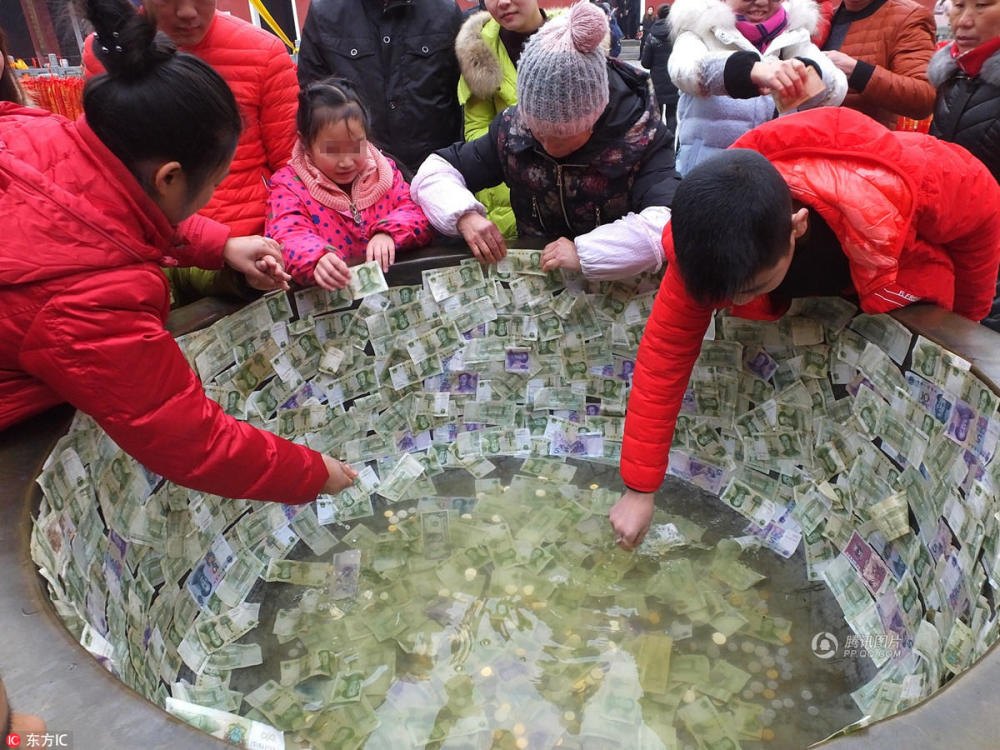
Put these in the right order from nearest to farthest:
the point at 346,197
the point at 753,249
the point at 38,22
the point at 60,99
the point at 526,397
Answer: the point at 753,249 → the point at 346,197 → the point at 526,397 → the point at 60,99 → the point at 38,22

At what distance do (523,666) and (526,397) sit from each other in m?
0.91

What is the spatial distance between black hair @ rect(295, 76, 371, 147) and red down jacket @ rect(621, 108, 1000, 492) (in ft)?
3.01

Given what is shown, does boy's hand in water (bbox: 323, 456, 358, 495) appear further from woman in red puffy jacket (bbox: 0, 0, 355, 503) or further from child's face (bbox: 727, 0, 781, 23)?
child's face (bbox: 727, 0, 781, 23)

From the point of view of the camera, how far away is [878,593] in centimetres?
164

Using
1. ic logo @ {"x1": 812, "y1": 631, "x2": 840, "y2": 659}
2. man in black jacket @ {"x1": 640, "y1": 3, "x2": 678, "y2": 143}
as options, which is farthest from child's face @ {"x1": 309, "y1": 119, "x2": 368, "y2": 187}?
man in black jacket @ {"x1": 640, "y1": 3, "x2": 678, "y2": 143}

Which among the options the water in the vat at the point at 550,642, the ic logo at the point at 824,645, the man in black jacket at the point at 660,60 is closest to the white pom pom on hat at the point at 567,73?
the water in the vat at the point at 550,642

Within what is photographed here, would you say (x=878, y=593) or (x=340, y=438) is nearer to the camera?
(x=878, y=593)

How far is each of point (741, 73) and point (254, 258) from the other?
1.38 metres

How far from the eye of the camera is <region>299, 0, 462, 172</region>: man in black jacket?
232 centimetres

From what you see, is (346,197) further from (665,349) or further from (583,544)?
(583,544)

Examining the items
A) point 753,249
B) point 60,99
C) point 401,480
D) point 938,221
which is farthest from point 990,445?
point 60,99

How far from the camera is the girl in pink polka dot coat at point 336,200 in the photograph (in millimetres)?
1866

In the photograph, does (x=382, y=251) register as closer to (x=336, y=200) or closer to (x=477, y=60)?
(x=336, y=200)

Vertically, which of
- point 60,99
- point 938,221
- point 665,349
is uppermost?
point 938,221
